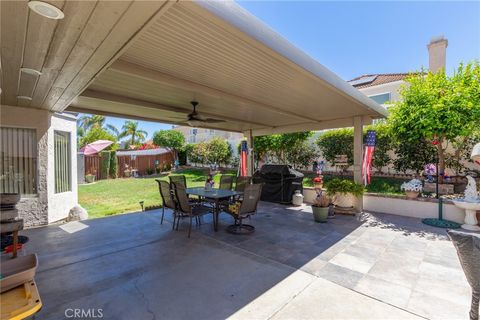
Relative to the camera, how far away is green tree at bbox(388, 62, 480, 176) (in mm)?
5383

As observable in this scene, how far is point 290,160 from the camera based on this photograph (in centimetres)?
1341

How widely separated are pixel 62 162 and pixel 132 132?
23.1 m

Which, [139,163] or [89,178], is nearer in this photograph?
[89,178]

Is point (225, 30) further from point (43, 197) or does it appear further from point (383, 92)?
point (383, 92)

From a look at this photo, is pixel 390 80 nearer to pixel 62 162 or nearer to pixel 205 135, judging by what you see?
pixel 62 162

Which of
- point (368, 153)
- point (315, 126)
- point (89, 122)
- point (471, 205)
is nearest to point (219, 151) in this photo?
point (315, 126)

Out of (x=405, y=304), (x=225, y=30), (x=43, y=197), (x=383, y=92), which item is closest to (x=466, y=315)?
(x=405, y=304)

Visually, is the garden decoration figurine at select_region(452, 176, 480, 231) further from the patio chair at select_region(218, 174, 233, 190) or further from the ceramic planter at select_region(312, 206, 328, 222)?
the patio chair at select_region(218, 174, 233, 190)

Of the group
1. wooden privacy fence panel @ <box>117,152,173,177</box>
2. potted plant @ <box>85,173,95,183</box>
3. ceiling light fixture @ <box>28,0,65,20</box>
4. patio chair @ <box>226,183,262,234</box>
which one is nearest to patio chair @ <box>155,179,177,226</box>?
patio chair @ <box>226,183,262,234</box>

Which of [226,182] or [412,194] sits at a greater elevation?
[226,182]

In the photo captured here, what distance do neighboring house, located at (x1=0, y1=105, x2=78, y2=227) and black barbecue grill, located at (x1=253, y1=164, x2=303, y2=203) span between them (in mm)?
5783

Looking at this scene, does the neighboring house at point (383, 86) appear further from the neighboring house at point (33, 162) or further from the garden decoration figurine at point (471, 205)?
the neighboring house at point (33, 162)

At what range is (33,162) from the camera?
5.20m

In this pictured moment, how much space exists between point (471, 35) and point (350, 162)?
219 inches
